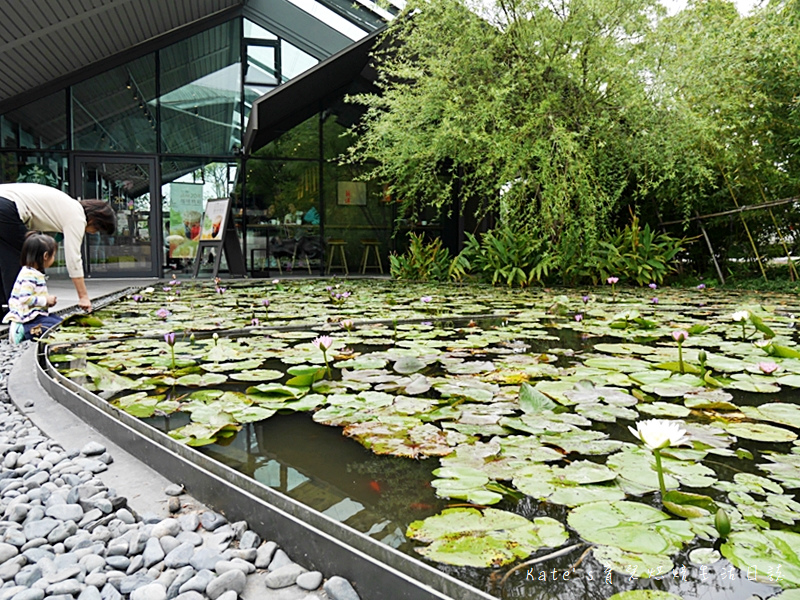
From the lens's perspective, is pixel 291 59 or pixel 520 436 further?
pixel 291 59

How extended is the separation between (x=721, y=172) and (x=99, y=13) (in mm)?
8046

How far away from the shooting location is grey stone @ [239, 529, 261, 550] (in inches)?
35.3

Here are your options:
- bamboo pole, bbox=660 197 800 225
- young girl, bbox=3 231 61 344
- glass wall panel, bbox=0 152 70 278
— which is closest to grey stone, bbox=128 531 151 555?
young girl, bbox=3 231 61 344

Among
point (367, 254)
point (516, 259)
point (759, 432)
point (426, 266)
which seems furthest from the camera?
point (367, 254)

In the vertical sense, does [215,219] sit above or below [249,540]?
above

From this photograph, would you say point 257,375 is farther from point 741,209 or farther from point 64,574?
point 741,209

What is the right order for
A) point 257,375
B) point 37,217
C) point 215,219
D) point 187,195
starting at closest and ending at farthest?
point 257,375 < point 37,217 < point 215,219 < point 187,195

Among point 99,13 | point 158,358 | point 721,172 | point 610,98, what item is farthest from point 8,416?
→ point 99,13

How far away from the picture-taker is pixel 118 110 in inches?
340

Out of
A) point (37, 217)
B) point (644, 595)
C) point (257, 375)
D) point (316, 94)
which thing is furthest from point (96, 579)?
point (316, 94)

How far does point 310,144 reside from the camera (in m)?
9.10

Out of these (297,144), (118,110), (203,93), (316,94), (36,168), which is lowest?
(36,168)

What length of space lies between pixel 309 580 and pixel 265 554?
0.37 feet

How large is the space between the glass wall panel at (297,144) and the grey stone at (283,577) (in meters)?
8.82
